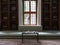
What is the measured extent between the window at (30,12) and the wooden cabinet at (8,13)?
54 cm

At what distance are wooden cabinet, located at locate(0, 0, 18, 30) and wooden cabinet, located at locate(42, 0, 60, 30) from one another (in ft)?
5.54

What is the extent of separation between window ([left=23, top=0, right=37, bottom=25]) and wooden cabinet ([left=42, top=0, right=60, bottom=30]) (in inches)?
21.3

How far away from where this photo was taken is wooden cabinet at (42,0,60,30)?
9.18 meters

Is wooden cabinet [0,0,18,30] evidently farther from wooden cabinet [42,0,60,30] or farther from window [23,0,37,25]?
wooden cabinet [42,0,60,30]

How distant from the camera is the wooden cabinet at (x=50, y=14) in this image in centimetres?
918

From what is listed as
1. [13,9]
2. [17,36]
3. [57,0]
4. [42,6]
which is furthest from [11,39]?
[57,0]

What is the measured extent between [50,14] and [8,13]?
8.29 ft

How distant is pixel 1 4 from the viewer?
9172 mm

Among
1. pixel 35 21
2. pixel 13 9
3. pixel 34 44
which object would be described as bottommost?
pixel 34 44

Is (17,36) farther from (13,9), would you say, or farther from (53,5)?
(53,5)

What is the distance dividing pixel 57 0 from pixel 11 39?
3657 millimetres

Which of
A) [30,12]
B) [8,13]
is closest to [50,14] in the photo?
[30,12]

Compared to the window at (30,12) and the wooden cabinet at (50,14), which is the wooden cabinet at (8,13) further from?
the wooden cabinet at (50,14)

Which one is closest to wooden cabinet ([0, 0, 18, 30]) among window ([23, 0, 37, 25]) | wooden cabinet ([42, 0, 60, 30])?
window ([23, 0, 37, 25])
